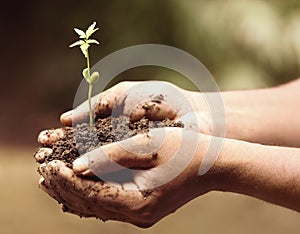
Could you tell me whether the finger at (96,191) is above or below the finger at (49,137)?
below

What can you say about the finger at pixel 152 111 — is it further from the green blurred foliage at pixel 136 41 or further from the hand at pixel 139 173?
the green blurred foliage at pixel 136 41

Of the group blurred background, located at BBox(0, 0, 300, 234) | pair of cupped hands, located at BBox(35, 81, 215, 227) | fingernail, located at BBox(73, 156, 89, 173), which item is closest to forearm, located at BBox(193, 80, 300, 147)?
pair of cupped hands, located at BBox(35, 81, 215, 227)

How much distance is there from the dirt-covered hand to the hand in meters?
0.14

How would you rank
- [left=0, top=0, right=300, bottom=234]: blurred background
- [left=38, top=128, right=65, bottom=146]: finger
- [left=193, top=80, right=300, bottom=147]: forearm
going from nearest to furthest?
[left=38, top=128, right=65, bottom=146]: finger, [left=193, top=80, right=300, bottom=147]: forearm, [left=0, top=0, right=300, bottom=234]: blurred background

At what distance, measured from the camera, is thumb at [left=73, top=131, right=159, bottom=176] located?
32.3 inches

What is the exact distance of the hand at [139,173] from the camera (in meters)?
0.83

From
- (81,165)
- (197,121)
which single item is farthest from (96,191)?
(197,121)

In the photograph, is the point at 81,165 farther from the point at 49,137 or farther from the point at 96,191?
the point at 49,137

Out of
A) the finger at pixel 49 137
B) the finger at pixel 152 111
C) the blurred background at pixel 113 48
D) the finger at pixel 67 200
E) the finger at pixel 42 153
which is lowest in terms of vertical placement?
the finger at pixel 67 200

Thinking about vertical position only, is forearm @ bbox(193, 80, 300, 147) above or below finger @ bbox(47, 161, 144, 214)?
above

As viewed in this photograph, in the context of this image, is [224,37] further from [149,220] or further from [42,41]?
[149,220]

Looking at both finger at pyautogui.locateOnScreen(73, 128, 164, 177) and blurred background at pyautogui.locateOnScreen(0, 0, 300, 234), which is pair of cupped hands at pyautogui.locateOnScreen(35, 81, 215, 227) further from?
blurred background at pyautogui.locateOnScreen(0, 0, 300, 234)

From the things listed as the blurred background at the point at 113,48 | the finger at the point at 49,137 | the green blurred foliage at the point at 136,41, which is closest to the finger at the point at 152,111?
the finger at the point at 49,137

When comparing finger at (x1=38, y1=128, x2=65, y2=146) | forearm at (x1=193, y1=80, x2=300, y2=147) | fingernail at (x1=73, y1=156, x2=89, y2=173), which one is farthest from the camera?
forearm at (x1=193, y1=80, x2=300, y2=147)
